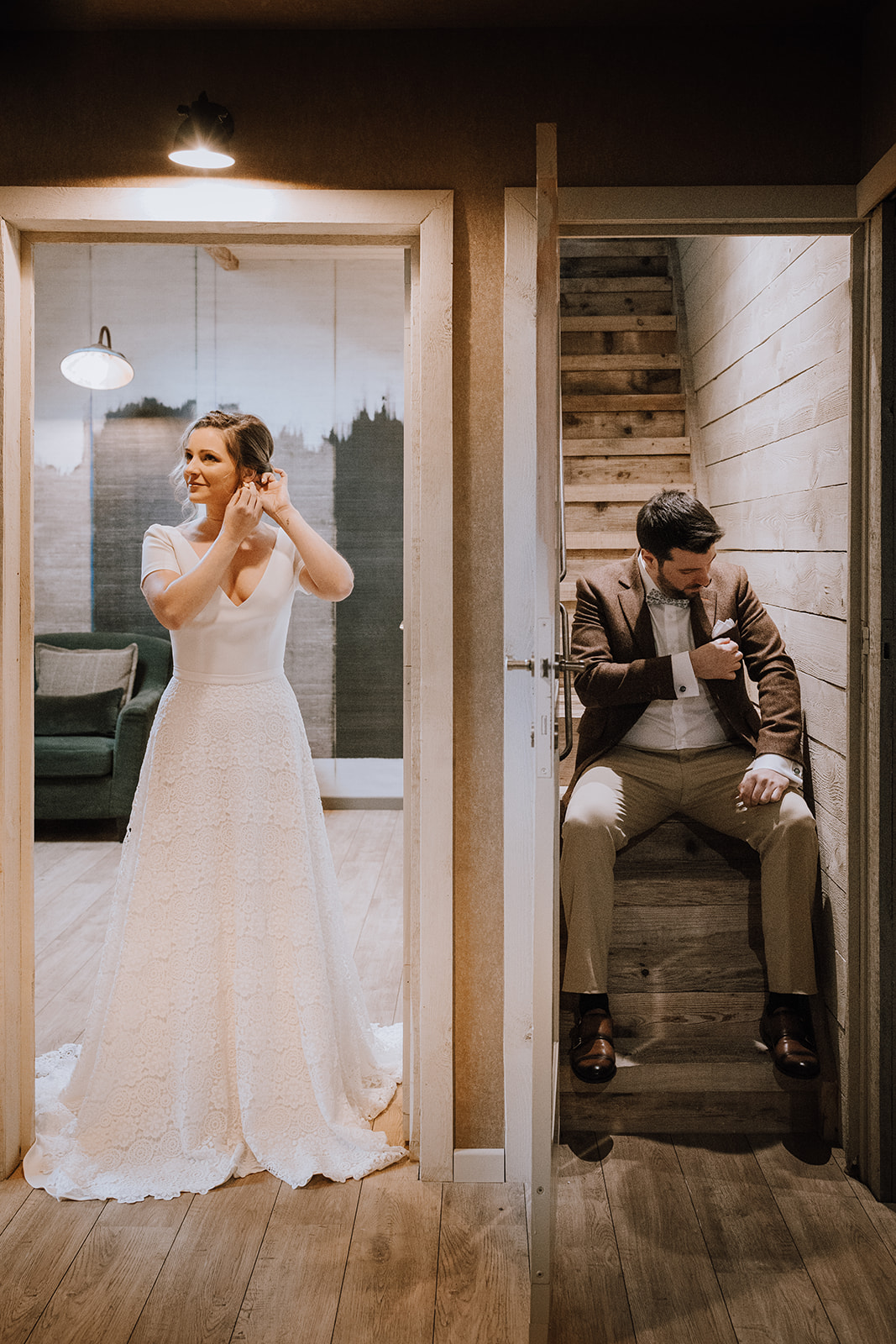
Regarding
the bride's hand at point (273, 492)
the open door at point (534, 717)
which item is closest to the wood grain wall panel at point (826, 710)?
the open door at point (534, 717)

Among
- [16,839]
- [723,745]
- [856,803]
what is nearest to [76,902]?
[16,839]

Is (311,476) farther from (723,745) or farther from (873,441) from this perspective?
(873,441)

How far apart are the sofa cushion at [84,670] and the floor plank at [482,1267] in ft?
12.4

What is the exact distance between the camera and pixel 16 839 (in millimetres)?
2400

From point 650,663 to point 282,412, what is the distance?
381 cm

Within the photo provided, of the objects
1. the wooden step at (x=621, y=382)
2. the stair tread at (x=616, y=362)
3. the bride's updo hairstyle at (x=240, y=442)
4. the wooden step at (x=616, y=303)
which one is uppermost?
the wooden step at (x=616, y=303)

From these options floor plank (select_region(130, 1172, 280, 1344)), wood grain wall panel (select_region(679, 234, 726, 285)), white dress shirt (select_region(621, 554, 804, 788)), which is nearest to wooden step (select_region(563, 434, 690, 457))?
wood grain wall panel (select_region(679, 234, 726, 285))

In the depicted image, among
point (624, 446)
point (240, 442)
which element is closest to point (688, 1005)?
point (240, 442)

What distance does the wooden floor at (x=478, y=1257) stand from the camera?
1884 mm

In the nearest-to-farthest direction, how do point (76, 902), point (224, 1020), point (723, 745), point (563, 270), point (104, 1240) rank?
point (104, 1240), point (224, 1020), point (723, 745), point (76, 902), point (563, 270)

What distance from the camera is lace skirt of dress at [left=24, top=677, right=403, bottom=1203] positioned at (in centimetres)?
238

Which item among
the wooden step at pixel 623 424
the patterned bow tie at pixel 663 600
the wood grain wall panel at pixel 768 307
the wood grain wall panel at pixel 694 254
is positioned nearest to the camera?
the wood grain wall panel at pixel 768 307

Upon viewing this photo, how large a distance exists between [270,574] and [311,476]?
356 centimetres

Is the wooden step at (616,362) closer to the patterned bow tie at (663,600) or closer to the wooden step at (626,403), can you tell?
the wooden step at (626,403)
